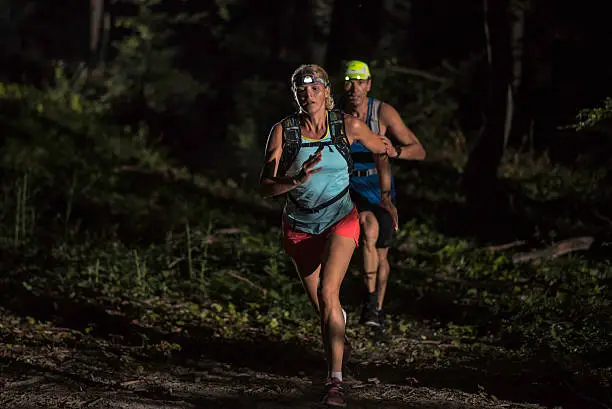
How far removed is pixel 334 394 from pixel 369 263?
2.54m

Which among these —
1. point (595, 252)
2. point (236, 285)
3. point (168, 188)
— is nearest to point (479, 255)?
point (595, 252)

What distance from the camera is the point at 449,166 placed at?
59.5 ft

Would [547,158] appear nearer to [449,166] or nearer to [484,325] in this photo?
[449,166]

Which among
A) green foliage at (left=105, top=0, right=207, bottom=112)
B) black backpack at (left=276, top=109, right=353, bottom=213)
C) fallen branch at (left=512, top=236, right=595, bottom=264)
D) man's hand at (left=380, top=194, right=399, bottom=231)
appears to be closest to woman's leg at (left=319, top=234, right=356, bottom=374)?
black backpack at (left=276, top=109, right=353, bottom=213)

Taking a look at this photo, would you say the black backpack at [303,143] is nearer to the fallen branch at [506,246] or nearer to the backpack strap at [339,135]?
the backpack strap at [339,135]

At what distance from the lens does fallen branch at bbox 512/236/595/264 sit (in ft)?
38.1

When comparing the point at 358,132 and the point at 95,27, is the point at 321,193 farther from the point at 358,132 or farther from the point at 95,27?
the point at 95,27

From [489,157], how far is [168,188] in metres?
5.82

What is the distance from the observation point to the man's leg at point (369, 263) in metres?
8.72

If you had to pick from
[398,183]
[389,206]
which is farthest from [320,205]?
[398,183]

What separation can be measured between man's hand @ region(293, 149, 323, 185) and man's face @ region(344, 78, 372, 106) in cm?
215

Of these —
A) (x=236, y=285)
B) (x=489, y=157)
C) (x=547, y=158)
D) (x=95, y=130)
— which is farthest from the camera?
(x=95, y=130)

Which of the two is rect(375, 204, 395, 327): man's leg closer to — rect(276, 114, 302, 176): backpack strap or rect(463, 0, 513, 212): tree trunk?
rect(276, 114, 302, 176): backpack strap

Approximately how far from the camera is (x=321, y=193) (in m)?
6.59
